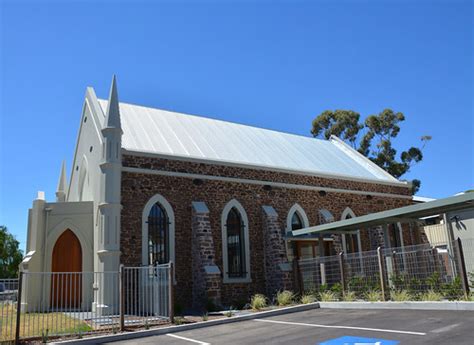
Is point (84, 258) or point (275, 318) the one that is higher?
point (84, 258)

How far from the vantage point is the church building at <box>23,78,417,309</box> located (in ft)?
54.6

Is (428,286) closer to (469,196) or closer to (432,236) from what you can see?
(469,196)

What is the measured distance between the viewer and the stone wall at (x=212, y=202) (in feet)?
55.4

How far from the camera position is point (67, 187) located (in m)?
23.2

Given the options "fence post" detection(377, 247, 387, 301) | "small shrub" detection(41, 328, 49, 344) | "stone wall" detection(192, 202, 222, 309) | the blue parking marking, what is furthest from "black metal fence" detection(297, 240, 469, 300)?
"small shrub" detection(41, 328, 49, 344)

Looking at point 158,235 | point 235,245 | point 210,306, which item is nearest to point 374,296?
point 210,306

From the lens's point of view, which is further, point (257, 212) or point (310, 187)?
point (310, 187)

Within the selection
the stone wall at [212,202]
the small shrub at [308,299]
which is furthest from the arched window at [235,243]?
the small shrub at [308,299]

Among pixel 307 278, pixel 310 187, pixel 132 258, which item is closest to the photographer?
pixel 132 258

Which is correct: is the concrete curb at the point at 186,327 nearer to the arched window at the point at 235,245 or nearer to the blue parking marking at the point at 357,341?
the blue parking marking at the point at 357,341

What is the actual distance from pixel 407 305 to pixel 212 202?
9.06 m

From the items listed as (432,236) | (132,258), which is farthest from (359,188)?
(132,258)

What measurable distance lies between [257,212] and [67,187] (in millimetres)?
10252

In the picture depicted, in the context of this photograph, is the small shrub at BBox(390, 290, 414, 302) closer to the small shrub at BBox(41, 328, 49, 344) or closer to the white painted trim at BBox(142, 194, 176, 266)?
the white painted trim at BBox(142, 194, 176, 266)
